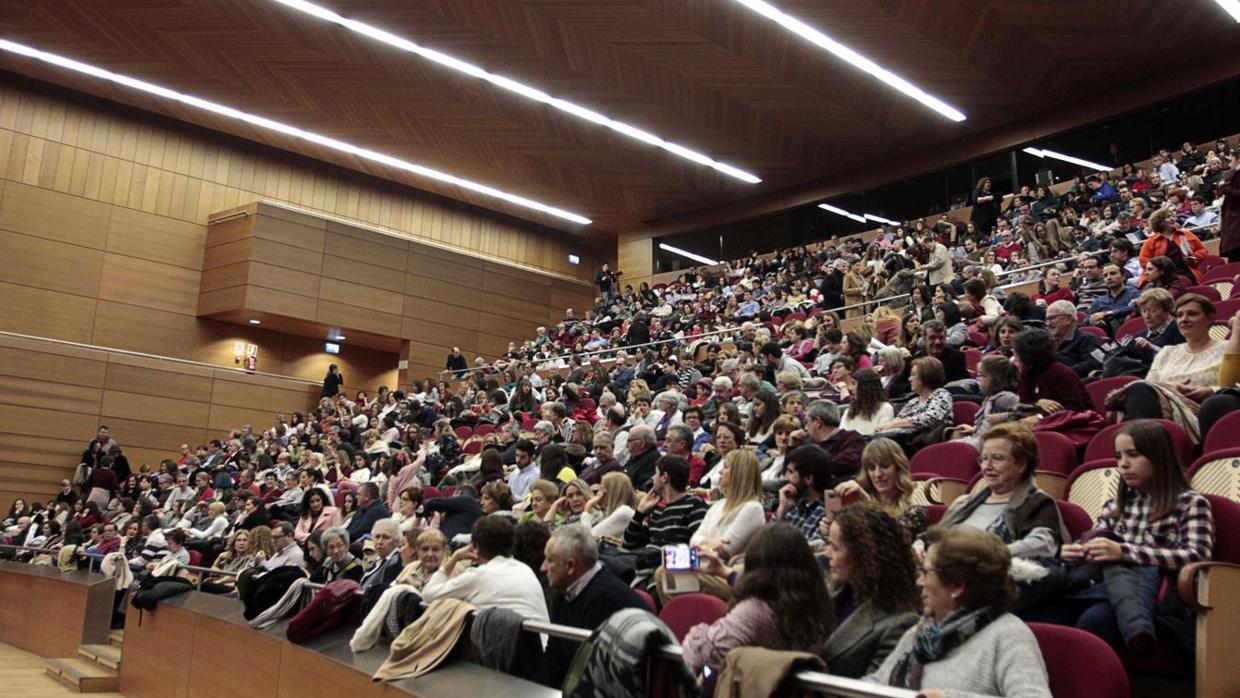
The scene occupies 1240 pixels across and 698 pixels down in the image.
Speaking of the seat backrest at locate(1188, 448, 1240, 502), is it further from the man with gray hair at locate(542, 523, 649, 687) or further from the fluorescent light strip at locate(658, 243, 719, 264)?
the fluorescent light strip at locate(658, 243, 719, 264)

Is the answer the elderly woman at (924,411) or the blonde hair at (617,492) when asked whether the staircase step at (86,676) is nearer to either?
the blonde hair at (617,492)

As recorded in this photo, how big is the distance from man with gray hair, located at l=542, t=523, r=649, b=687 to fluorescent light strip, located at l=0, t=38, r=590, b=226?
1198cm

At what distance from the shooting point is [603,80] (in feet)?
36.1

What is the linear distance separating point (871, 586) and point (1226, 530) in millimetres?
791

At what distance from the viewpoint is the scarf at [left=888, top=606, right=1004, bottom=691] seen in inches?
64.2

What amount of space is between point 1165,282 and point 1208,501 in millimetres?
2979

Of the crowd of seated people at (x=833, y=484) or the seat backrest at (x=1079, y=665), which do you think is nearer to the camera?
the seat backrest at (x=1079, y=665)

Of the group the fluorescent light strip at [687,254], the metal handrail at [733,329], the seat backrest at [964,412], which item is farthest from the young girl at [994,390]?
the fluorescent light strip at [687,254]

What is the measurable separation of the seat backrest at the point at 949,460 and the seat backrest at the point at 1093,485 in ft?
1.20

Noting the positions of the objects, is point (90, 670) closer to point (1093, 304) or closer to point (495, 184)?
point (1093, 304)

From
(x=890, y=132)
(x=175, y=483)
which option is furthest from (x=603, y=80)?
A: (x=175, y=483)

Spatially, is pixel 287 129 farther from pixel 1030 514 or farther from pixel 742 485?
pixel 1030 514

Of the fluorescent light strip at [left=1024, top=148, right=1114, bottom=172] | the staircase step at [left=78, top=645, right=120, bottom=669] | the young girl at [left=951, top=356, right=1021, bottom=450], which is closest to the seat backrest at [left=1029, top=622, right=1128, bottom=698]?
the young girl at [left=951, top=356, right=1021, bottom=450]

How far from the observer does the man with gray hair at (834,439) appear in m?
3.42
